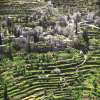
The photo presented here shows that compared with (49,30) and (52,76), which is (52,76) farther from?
(49,30)

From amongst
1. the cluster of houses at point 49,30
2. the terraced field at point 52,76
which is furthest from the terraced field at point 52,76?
the cluster of houses at point 49,30

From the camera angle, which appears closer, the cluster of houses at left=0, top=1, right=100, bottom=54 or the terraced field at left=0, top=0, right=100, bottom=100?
the terraced field at left=0, top=0, right=100, bottom=100

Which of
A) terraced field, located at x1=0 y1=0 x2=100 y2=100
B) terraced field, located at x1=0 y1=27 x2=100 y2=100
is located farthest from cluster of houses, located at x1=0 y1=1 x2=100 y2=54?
terraced field, located at x1=0 y1=27 x2=100 y2=100

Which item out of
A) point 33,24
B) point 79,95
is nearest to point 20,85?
point 79,95

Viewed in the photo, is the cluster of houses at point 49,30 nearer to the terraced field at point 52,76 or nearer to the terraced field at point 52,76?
the terraced field at point 52,76

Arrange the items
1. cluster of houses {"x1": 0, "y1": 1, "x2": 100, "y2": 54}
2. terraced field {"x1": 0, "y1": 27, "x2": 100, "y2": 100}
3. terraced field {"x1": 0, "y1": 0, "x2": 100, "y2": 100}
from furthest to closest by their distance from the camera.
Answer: cluster of houses {"x1": 0, "y1": 1, "x2": 100, "y2": 54} < terraced field {"x1": 0, "y1": 27, "x2": 100, "y2": 100} < terraced field {"x1": 0, "y1": 0, "x2": 100, "y2": 100}

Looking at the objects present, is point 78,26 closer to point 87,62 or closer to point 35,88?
point 87,62

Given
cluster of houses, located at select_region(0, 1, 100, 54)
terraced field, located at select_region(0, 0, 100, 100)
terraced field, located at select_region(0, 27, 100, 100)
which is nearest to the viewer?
terraced field, located at select_region(0, 0, 100, 100)

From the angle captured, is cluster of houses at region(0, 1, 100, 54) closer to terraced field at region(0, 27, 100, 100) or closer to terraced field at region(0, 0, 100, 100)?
terraced field at region(0, 0, 100, 100)

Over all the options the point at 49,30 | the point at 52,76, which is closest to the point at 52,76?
the point at 52,76
